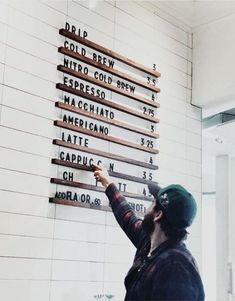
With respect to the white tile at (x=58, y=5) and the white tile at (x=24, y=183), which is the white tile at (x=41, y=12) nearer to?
the white tile at (x=58, y=5)

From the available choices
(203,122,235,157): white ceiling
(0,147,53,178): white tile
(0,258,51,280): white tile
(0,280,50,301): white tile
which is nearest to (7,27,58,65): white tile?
(0,147,53,178): white tile

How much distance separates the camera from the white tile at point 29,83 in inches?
105

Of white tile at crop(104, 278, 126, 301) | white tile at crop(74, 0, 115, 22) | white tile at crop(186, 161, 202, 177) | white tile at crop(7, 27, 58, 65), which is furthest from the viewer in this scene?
white tile at crop(186, 161, 202, 177)

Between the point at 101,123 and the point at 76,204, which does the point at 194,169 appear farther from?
the point at 76,204

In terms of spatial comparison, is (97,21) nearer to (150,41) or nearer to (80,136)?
(150,41)

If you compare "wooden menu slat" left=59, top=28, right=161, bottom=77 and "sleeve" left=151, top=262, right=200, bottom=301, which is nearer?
"sleeve" left=151, top=262, right=200, bottom=301

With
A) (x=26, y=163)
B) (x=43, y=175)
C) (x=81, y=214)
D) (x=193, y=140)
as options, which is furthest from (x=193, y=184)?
(x=26, y=163)

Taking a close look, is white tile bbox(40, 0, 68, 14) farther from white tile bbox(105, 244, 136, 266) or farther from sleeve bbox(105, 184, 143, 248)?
white tile bbox(105, 244, 136, 266)

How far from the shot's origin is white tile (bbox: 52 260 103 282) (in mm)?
2743

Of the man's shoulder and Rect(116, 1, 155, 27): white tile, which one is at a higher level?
Rect(116, 1, 155, 27): white tile

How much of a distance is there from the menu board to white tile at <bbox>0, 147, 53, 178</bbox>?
0.05m

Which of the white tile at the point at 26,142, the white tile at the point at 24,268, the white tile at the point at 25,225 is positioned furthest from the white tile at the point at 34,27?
the white tile at the point at 24,268

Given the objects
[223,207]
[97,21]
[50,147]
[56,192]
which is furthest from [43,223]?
[223,207]

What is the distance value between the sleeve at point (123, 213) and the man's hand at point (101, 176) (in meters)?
0.04
